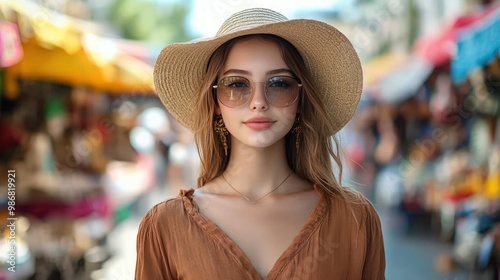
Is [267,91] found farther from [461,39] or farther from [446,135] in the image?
[446,135]

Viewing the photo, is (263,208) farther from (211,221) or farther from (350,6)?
(350,6)

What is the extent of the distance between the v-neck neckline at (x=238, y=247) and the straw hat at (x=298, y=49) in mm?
283

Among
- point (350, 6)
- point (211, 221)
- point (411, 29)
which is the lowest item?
point (211, 221)

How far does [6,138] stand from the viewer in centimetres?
619

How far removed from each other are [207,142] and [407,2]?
11171 millimetres

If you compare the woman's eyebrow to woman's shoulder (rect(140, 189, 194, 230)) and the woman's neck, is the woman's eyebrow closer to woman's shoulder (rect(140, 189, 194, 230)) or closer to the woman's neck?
the woman's neck

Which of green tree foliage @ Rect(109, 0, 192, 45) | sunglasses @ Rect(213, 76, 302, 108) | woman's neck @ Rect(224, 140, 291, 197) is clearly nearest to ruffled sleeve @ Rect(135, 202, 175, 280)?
woman's neck @ Rect(224, 140, 291, 197)

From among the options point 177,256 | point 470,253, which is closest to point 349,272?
point 177,256

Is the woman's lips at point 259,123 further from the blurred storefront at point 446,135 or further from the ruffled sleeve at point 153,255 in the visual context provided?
the blurred storefront at point 446,135

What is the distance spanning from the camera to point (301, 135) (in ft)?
7.43

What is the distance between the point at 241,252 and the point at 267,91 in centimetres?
44

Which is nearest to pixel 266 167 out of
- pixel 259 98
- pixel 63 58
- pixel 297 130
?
pixel 297 130

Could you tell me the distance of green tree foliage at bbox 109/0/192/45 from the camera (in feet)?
67.9

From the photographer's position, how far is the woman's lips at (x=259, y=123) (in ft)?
6.80
